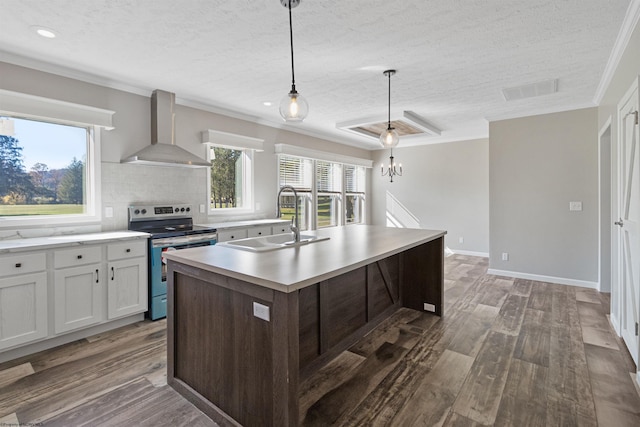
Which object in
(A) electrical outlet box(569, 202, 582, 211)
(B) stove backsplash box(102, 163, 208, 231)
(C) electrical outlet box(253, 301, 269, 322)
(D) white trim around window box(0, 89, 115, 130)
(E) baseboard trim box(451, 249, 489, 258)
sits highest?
(D) white trim around window box(0, 89, 115, 130)

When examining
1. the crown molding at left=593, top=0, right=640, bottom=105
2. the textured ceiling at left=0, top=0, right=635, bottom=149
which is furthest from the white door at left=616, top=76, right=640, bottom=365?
the textured ceiling at left=0, top=0, right=635, bottom=149

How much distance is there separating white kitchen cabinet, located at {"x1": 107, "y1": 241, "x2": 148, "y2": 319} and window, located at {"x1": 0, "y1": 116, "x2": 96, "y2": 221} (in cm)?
71

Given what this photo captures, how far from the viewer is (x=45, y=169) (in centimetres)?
308

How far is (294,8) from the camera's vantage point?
2.12 m

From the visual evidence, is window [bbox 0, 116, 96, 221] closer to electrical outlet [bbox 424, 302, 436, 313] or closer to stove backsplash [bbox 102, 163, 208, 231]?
stove backsplash [bbox 102, 163, 208, 231]

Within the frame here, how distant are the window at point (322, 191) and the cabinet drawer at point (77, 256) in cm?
301

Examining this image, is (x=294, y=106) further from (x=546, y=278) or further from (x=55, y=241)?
(x=546, y=278)

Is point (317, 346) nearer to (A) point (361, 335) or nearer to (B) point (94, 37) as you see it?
(A) point (361, 335)

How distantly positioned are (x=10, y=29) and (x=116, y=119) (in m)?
1.15

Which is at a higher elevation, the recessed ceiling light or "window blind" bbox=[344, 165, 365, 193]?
the recessed ceiling light

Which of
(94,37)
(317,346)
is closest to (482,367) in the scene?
(317,346)

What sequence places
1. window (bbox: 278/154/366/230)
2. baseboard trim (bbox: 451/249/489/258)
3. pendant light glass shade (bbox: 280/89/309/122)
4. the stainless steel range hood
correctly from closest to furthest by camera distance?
pendant light glass shade (bbox: 280/89/309/122) < the stainless steel range hood < window (bbox: 278/154/366/230) < baseboard trim (bbox: 451/249/489/258)

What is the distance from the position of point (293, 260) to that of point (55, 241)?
2199 mm

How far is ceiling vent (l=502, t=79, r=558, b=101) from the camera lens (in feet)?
11.6
